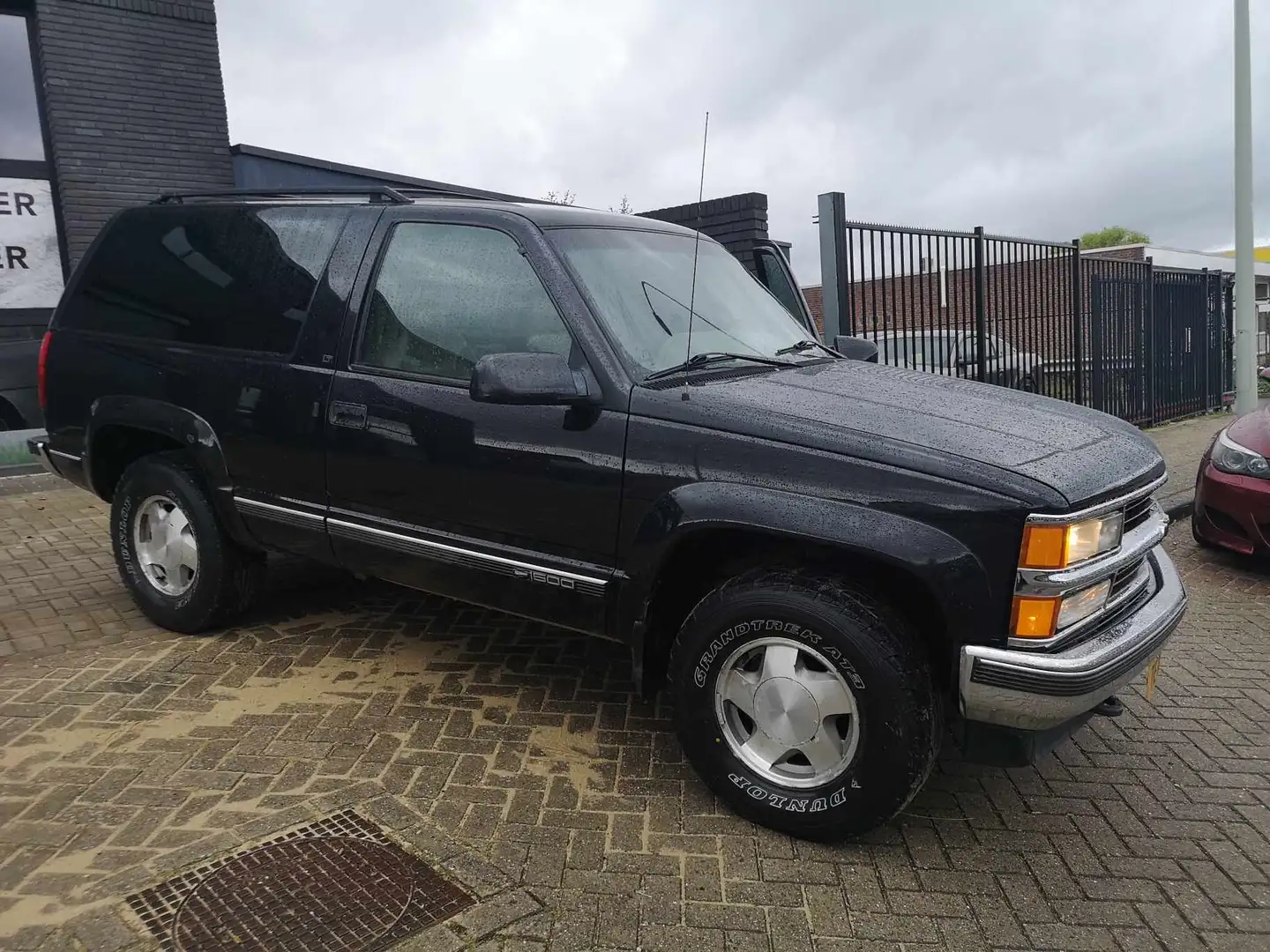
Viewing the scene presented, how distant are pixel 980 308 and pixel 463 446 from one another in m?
7.19

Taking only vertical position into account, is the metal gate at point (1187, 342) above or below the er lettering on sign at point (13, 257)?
below

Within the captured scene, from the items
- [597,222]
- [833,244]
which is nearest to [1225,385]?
[833,244]

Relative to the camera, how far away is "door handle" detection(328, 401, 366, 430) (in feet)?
12.1


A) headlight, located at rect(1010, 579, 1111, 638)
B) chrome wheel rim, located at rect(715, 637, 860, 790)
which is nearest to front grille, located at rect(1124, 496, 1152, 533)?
headlight, located at rect(1010, 579, 1111, 638)

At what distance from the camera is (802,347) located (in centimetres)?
407

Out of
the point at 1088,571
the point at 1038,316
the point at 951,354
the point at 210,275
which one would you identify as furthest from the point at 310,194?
the point at 1038,316

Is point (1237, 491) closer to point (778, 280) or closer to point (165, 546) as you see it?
point (778, 280)

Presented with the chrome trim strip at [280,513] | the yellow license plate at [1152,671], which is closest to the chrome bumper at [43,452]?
the chrome trim strip at [280,513]

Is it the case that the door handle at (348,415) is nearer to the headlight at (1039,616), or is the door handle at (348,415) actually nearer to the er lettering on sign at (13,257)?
the headlight at (1039,616)

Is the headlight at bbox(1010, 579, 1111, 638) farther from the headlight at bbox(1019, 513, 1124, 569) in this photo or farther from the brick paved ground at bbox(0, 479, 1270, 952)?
the brick paved ground at bbox(0, 479, 1270, 952)

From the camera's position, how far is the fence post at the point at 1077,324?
11.3m

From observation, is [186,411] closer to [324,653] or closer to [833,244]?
[324,653]

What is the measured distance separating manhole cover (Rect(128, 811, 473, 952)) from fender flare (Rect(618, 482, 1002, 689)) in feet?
3.27

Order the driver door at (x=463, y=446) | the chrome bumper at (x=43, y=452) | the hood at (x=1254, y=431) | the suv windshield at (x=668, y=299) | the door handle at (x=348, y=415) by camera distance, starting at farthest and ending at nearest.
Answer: the hood at (x=1254, y=431) → the chrome bumper at (x=43, y=452) → the door handle at (x=348, y=415) → the suv windshield at (x=668, y=299) → the driver door at (x=463, y=446)
